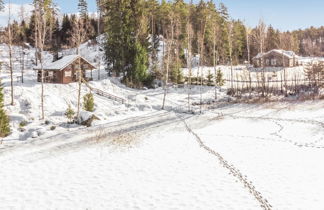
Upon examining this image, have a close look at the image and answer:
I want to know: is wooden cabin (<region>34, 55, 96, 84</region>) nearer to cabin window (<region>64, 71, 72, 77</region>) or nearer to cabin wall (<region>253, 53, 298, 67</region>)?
cabin window (<region>64, 71, 72, 77</region>)

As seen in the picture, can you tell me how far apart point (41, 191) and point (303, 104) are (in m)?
36.3

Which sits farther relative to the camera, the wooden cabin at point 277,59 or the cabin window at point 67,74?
the wooden cabin at point 277,59

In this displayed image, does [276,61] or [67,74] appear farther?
[276,61]

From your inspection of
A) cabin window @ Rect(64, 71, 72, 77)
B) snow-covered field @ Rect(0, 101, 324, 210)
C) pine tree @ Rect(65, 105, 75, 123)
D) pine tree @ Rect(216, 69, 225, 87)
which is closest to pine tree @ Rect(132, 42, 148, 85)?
cabin window @ Rect(64, 71, 72, 77)

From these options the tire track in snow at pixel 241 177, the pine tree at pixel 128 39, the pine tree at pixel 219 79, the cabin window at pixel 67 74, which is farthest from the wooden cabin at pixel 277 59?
the tire track in snow at pixel 241 177

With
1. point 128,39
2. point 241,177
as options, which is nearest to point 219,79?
point 128,39

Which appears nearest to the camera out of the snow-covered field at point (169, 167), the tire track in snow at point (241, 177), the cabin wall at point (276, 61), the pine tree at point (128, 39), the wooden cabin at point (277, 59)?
the tire track in snow at point (241, 177)

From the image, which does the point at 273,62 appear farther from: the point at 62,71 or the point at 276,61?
the point at 62,71

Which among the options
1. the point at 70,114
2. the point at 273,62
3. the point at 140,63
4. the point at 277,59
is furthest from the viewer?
the point at 273,62

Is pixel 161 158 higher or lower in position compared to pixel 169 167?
higher

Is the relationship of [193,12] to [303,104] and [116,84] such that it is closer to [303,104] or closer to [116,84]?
[116,84]

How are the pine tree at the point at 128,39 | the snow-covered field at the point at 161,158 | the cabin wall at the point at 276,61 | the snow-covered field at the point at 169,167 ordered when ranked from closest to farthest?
the snow-covered field at the point at 169,167, the snow-covered field at the point at 161,158, the pine tree at the point at 128,39, the cabin wall at the point at 276,61

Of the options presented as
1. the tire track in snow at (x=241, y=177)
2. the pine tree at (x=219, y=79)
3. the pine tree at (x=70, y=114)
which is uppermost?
the pine tree at (x=219, y=79)

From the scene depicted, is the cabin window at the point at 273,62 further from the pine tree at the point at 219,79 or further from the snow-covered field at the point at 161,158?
the snow-covered field at the point at 161,158
